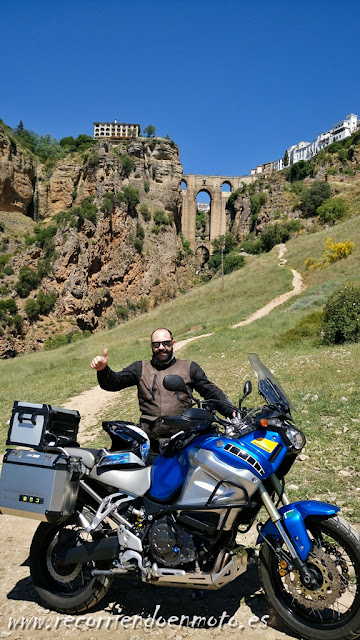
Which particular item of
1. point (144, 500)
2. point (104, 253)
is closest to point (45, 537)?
point (144, 500)

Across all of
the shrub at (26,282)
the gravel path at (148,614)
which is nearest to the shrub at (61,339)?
the shrub at (26,282)

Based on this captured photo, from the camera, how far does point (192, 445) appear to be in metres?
2.78

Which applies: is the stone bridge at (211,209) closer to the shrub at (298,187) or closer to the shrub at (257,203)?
the shrub at (257,203)

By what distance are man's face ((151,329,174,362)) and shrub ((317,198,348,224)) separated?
173ft

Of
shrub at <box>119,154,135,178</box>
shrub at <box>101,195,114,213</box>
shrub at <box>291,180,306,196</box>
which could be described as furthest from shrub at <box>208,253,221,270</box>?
shrub at <box>101,195,114,213</box>

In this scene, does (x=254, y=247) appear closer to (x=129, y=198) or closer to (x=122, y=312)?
(x=129, y=198)

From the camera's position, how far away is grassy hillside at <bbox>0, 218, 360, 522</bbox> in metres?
5.45

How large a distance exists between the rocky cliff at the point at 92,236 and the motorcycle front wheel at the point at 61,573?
36.4m

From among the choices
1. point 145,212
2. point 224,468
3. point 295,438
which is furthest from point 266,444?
point 145,212

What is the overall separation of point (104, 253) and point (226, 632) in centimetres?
4262

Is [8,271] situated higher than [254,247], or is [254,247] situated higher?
[254,247]

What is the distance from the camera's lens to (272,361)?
11.6 m

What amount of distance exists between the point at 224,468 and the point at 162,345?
134cm

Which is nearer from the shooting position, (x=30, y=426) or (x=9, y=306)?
(x=30, y=426)
